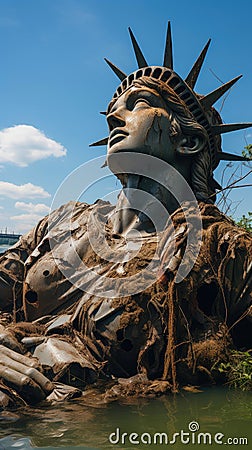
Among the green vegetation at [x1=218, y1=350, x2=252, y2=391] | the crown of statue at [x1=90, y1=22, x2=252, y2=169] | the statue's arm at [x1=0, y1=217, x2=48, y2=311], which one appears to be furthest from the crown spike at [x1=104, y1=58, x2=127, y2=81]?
the green vegetation at [x1=218, y1=350, x2=252, y2=391]

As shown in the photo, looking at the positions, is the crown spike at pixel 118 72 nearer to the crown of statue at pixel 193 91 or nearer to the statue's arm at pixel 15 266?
the crown of statue at pixel 193 91

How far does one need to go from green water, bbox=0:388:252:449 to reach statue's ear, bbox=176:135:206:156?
300cm

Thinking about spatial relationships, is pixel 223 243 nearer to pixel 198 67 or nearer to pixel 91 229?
pixel 91 229

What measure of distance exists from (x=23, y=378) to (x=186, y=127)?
361cm

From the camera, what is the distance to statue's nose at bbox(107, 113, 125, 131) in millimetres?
6336

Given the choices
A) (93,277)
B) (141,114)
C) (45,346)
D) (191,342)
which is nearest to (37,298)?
(93,277)

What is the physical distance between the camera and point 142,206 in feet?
20.7

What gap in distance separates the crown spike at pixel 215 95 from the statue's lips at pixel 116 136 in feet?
4.04

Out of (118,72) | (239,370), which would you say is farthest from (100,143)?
(239,370)

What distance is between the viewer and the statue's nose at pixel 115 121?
20.8 feet

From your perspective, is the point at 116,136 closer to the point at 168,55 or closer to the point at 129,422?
the point at 168,55

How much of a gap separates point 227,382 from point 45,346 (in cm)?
167

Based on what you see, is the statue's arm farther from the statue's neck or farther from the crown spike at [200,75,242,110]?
→ the crown spike at [200,75,242,110]

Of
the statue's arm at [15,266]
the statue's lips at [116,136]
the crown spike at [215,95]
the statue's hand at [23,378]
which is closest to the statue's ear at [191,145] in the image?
the crown spike at [215,95]
